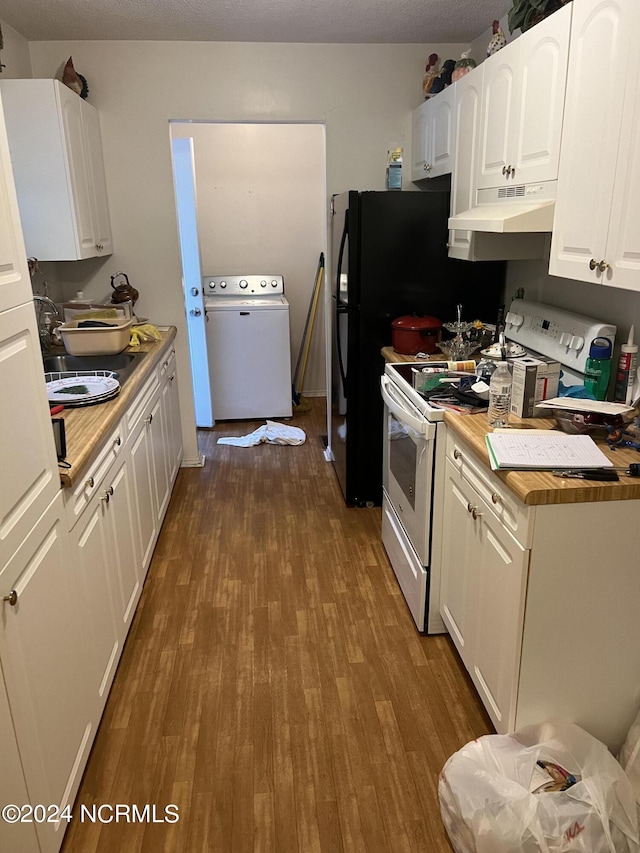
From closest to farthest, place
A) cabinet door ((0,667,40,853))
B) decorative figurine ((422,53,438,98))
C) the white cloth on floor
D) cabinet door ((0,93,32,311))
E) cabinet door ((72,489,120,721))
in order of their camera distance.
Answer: cabinet door ((0,667,40,853))
cabinet door ((0,93,32,311))
cabinet door ((72,489,120,721))
decorative figurine ((422,53,438,98))
the white cloth on floor

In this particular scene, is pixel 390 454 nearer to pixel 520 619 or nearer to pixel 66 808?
pixel 520 619

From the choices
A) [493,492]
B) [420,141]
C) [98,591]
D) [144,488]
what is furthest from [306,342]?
[493,492]

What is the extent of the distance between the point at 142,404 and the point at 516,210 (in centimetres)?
173

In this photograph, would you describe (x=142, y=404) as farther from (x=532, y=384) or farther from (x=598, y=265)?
(x=598, y=265)

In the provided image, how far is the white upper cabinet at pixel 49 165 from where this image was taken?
2.76m

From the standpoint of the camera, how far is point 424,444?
7.16 feet

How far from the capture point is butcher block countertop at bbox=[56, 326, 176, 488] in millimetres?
1704

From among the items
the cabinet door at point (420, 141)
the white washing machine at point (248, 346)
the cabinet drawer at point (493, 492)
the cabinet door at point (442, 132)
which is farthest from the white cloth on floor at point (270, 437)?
the cabinet drawer at point (493, 492)

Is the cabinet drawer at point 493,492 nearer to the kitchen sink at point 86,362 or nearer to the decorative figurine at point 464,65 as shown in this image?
the kitchen sink at point 86,362

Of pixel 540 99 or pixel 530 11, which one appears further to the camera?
pixel 530 11

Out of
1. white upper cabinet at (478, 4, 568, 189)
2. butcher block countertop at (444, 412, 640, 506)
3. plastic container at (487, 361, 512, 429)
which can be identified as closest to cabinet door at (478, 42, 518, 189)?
white upper cabinet at (478, 4, 568, 189)

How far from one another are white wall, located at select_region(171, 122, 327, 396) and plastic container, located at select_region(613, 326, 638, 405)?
11.5 feet

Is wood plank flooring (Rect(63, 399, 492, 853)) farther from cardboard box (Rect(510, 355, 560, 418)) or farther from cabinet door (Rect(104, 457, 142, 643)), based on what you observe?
cardboard box (Rect(510, 355, 560, 418))

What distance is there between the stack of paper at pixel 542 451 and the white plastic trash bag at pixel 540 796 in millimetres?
719
